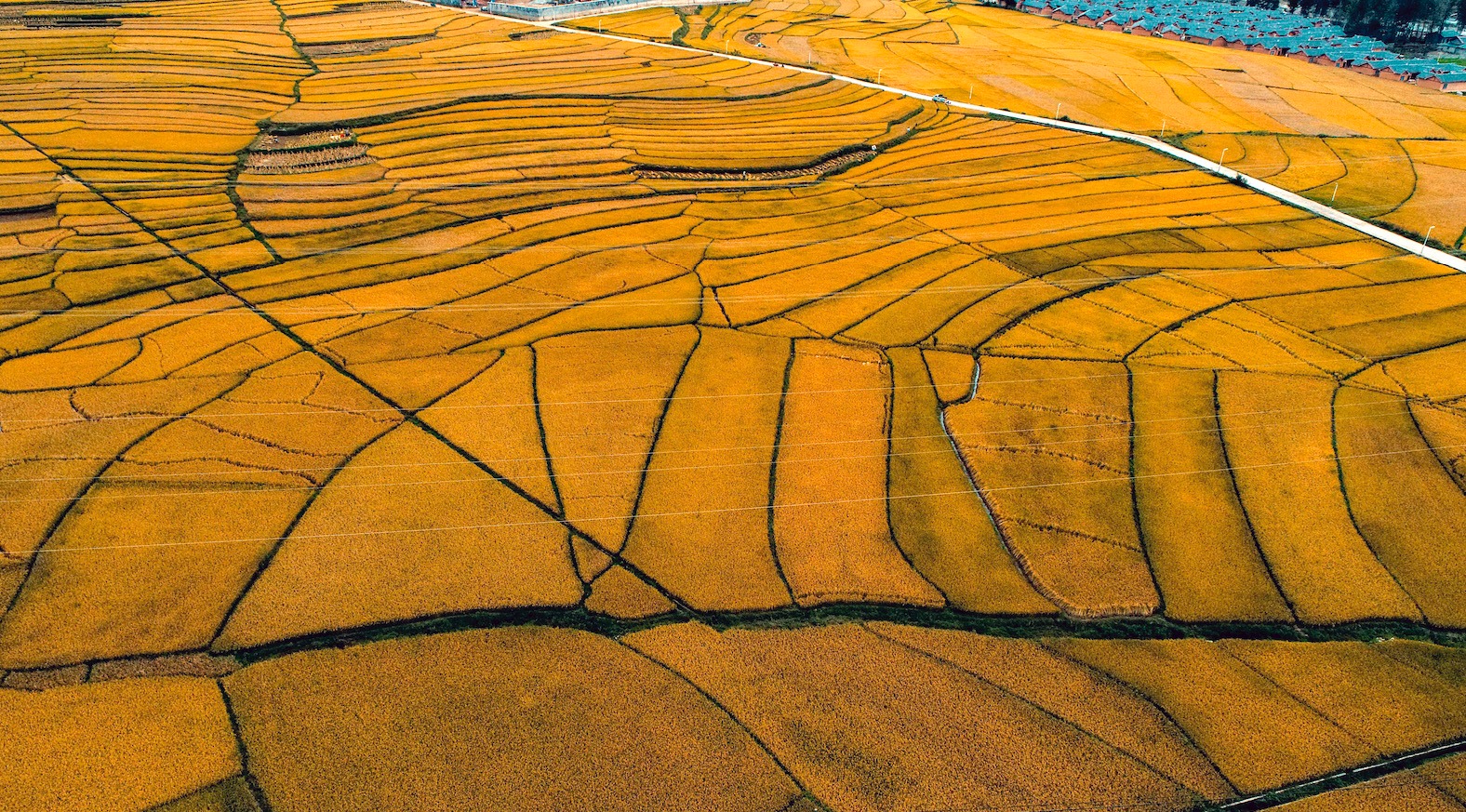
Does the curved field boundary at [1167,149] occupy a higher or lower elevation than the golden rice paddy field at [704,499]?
higher

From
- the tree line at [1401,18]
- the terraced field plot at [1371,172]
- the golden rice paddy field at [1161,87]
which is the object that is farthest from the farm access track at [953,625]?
the tree line at [1401,18]

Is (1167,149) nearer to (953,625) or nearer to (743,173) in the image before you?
(743,173)

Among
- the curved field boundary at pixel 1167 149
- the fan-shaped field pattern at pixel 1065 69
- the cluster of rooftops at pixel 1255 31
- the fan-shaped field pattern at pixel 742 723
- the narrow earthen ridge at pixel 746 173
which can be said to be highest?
the cluster of rooftops at pixel 1255 31

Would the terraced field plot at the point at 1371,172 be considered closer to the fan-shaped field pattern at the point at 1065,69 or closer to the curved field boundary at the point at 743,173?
the fan-shaped field pattern at the point at 1065,69

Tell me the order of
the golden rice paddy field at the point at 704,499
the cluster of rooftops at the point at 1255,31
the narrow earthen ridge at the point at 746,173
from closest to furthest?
the golden rice paddy field at the point at 704,499
the narrow earthen ridge at the point at 746,173
the cluster of rooftops at the point at 1255,31

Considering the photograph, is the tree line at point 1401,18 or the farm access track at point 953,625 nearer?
the farm access track at point 953,625

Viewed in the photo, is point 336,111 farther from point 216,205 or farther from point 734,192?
point 734,192
